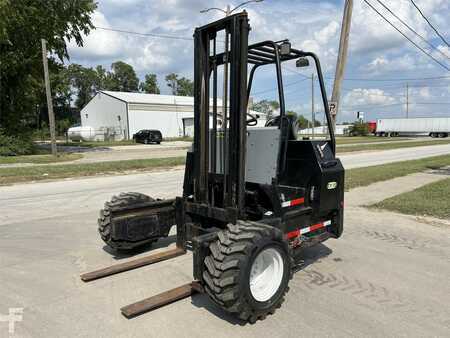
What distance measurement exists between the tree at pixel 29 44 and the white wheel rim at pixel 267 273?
2597 cm

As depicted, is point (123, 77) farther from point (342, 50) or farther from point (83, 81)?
point (342, 50)

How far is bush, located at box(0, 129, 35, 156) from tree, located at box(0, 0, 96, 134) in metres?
1.36

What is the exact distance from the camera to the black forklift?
3447mm

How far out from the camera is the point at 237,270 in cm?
330

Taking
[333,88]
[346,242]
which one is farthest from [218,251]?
[333,88]

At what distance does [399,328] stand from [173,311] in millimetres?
2005

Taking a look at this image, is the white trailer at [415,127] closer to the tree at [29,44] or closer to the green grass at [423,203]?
the tree at [29,44]

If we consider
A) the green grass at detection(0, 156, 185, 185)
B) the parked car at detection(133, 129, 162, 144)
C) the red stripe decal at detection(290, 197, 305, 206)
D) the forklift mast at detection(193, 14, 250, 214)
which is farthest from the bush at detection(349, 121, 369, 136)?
the forklift mast at detection(193, 14, 250, 214)

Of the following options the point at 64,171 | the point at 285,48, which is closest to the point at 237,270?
the point at 285,48

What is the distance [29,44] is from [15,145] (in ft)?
25.4

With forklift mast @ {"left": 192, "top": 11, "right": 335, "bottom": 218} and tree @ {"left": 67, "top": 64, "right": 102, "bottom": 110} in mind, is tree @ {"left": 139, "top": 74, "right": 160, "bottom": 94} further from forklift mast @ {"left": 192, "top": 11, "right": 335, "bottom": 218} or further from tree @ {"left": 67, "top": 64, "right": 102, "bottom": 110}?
forklift mast @ {"left": 192, "top": 11, "right": 335, "bottom": 218}

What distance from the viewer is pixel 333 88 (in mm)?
13297

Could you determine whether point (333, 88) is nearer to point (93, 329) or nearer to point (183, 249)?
point (183, 249)

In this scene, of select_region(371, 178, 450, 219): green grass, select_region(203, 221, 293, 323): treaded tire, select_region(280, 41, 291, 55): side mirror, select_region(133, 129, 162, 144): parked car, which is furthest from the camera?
select_region(133, 129, 162, 144): parked car
